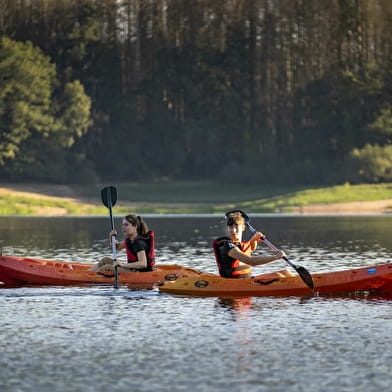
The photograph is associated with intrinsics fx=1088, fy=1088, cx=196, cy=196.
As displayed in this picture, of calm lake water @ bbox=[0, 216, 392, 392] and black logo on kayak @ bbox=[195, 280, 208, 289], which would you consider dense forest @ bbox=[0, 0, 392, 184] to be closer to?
black logo on kayak @ bbox=[195, 280, 208, 289]

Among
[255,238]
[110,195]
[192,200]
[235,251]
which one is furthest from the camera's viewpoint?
[192,200]

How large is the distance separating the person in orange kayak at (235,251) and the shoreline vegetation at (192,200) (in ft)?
158

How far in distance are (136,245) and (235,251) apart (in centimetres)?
242

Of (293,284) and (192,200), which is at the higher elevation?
(192,200)

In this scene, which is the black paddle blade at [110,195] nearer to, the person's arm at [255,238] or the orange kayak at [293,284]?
the orange kayak at [293,284]

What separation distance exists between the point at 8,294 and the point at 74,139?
6372 centimetres

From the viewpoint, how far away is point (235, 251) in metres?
20.0

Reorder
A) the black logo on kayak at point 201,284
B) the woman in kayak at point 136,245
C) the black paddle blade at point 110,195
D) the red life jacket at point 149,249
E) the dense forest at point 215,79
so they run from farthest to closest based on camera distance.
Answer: the dense forest at point 215,79, the black paddle blade at point 110,195, the red life jacket at point 149,249, the woman in kayak at point 136,245, the black logo on kayak at point 201,284

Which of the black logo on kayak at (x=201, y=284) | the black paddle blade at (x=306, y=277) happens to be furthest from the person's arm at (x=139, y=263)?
the black paddle blade at (x=306, y=277)

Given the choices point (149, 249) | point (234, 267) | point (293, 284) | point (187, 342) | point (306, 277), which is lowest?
point (187, 342)

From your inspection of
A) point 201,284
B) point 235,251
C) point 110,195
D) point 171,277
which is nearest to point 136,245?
point 171,277

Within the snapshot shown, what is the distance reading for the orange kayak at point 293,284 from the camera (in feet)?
66.5

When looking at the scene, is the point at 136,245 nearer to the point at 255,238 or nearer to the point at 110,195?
the point at 255,238

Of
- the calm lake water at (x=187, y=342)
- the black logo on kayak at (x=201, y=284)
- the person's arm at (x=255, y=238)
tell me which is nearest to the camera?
the calm lake water at (x=187, y=342)
